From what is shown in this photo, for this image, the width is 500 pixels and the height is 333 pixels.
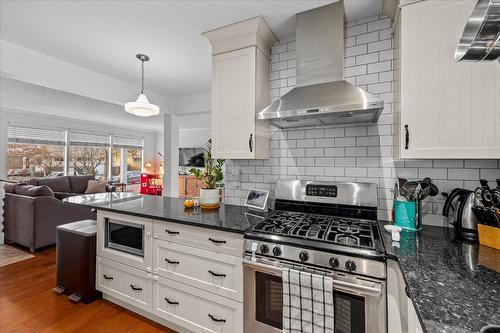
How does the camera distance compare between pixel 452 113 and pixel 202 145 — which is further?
pixel 202 145

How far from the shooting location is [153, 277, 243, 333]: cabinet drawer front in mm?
1575

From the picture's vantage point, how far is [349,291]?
121 centimetres

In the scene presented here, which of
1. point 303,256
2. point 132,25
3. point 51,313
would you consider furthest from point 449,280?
point 51,313

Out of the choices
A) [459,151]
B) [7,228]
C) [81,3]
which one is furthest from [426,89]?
[7,228]

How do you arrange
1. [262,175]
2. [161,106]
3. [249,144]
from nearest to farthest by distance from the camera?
1. [249,144]
2. [262,175]
3. [161,106]

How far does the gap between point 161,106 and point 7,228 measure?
10.4ft

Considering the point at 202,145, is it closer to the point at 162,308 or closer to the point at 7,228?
the point at 7,228

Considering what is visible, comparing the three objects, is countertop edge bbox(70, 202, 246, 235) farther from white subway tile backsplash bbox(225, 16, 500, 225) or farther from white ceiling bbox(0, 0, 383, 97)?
white ceiling bbox(0, 0, 383, 97)

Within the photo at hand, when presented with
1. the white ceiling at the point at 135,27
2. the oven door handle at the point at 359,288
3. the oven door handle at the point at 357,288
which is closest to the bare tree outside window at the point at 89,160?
the white ceiling at the point at 135,27

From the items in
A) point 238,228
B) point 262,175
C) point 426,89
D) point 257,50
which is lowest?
point 238,228

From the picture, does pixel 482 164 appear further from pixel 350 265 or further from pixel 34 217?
pixel 34 217

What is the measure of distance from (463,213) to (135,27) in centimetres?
286

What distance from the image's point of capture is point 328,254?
1.27m

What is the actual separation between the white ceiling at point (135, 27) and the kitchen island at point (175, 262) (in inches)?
63.5
